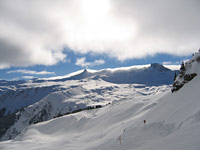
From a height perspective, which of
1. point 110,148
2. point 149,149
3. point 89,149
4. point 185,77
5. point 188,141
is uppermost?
point 185,77

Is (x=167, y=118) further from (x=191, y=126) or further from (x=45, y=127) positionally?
(x=45, y=127)

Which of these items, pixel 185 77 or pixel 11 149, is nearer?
pixel 185 77

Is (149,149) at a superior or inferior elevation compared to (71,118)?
superior

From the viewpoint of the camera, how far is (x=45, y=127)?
51250mm

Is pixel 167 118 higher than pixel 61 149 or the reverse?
higher

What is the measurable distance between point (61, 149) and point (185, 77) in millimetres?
22982

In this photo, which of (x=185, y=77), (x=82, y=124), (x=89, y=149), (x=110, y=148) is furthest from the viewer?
(x=82, y=124)

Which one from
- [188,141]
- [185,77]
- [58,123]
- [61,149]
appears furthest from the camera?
[58,123]

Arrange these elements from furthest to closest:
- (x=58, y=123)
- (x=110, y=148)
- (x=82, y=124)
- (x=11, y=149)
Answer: (x=58, y=123)
(x=82, y=124)
(x=11, y=149)
(x=110, y=148)

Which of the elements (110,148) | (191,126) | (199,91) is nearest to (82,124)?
(110,148)

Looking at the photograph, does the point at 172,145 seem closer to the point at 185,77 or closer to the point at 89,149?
the point at 89,149

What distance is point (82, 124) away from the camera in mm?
43156

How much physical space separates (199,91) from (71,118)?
40.4m

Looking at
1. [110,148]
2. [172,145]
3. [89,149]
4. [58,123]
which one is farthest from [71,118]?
[172,145]
